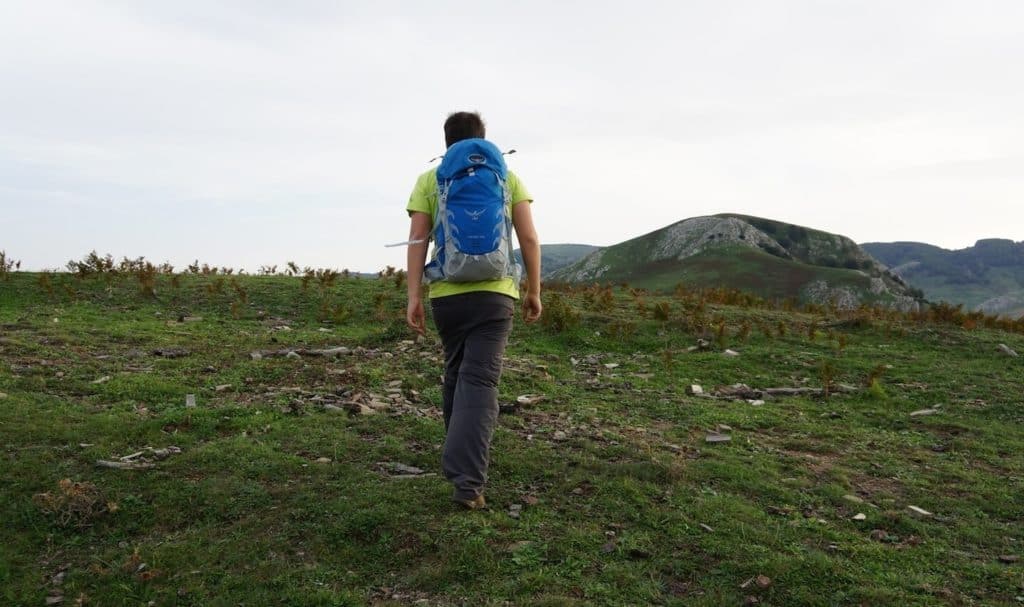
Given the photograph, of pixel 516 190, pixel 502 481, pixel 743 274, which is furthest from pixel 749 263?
pixel 516 190

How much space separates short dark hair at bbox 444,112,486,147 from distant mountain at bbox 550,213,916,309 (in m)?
60.4

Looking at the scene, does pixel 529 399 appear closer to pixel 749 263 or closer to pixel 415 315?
pixel 415 315

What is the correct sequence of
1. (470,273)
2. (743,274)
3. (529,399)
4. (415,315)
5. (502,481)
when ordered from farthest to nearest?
(743,274) < (529,399) < (502,481) < (415,315) < (470,273)

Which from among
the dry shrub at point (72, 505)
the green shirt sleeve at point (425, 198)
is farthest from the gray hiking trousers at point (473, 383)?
the dry shrub at point (72, 505)

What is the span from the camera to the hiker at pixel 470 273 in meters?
4.86

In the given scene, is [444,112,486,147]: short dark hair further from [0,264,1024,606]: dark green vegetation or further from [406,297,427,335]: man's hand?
[0,264,1024,606]: dark green vegetation

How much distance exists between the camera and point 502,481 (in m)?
5.66

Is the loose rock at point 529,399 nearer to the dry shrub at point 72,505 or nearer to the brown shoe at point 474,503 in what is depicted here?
the brown shoe at point 474,503

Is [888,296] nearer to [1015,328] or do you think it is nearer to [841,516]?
[1015,328]

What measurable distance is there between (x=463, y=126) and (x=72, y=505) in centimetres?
401

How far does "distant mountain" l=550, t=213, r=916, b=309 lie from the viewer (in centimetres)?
7482

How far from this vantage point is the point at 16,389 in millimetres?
7695

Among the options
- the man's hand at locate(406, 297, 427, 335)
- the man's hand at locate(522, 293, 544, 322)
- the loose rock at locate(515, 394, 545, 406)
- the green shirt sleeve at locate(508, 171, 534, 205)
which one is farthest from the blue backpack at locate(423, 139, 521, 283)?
the loose rock at locate(515, 394, 545, 406)

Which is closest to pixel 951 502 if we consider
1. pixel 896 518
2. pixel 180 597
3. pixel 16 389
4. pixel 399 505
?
pixel 896 518
